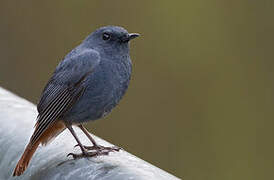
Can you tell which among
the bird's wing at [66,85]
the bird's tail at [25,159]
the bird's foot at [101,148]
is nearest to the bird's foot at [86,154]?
the bird's foot at [101,148]

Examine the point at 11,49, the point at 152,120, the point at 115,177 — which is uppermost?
the point at 115,177

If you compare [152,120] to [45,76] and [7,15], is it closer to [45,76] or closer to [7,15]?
[45,76]

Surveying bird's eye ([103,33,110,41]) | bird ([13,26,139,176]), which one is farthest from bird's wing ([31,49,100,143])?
bird's eye ([103,33,110,41])

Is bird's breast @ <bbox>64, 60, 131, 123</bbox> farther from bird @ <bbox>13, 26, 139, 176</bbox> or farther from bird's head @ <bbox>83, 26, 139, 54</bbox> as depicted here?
bird's head @ <bbox>83, 26, 139, 54</bbox>

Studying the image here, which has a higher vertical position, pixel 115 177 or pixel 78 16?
pixel 115 177

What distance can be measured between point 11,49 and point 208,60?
258 centimetres

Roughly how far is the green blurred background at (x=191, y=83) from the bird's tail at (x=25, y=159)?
6327mm

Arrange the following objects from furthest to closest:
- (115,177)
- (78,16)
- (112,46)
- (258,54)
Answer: (78,16)
(258,54)
(112,46)
(115,177)

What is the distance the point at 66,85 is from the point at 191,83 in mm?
6298

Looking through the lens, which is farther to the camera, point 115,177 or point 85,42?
point 85,42

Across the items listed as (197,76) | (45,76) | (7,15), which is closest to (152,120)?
(197,76)

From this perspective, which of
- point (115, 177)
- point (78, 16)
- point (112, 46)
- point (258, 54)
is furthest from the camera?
point (78, 16)

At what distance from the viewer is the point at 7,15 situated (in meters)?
12.0

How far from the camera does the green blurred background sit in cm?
1103
